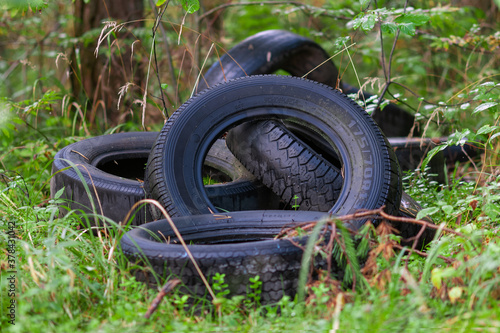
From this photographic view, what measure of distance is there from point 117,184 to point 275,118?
1.11 meters

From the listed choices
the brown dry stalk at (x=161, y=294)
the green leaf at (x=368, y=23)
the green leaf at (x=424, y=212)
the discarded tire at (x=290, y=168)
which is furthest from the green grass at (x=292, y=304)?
the green leaf at (x=368, y=23)

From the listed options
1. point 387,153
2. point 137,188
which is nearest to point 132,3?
point 137,188

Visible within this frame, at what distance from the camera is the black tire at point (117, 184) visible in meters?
3.22

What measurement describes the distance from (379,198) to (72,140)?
2.80m

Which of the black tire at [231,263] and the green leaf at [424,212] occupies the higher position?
the green leaf at [424,212]

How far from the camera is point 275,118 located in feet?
10.8

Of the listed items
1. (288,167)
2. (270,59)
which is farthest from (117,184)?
(270,59)

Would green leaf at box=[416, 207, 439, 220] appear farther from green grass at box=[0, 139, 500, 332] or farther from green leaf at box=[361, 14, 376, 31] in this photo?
green leaf at box=[361, 14, 376, 31]

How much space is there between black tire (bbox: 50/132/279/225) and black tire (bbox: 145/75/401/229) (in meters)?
0.21

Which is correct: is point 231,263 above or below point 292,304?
above

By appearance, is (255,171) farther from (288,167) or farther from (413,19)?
(413,19)

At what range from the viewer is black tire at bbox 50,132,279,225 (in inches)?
127

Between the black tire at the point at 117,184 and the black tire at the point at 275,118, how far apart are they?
0.21 metres

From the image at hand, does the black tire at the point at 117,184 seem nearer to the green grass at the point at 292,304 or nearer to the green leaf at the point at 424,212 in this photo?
the green grass at the point at 292,304
